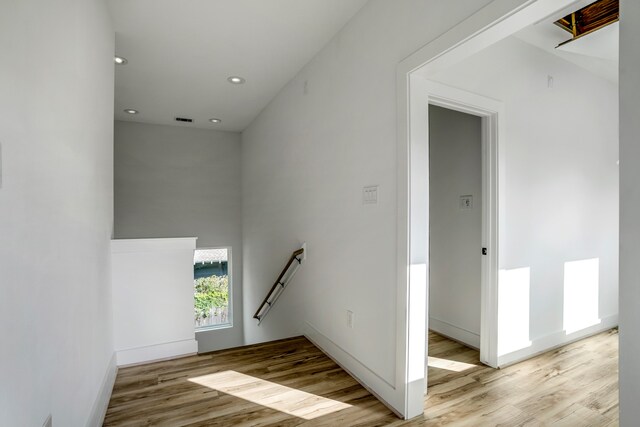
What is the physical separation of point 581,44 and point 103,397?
4.34 metres

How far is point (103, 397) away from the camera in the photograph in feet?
6.42

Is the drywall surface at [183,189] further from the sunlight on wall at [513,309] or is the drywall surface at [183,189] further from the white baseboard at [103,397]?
the sunlight on wall at [513,309]

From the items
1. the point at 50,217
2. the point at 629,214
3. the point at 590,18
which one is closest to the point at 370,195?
the point at 629,214

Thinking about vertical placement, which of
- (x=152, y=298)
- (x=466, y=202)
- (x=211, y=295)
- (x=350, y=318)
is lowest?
(x=211, y=295)

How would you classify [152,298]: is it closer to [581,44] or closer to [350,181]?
[350,181]

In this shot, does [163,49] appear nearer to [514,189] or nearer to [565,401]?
[514,189]

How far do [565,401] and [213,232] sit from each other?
17.6ft

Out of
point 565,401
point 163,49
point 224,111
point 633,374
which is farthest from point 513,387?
point 224,111

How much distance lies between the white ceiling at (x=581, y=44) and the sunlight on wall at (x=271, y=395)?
3243mm

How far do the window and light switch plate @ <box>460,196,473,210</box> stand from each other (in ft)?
14.4

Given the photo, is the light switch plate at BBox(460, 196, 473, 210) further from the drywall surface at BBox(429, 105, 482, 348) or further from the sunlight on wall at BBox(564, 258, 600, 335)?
the sunlight on wall at BBox(564, 258, 600, 335)

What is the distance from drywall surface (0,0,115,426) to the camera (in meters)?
0.92

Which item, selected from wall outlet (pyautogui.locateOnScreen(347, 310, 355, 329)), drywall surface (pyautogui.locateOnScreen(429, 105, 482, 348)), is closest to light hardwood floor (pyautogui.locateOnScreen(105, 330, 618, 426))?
wall outlet (pyautogui.locateOnScreen(347, 310, 355, 329))

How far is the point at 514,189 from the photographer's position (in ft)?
8.95
